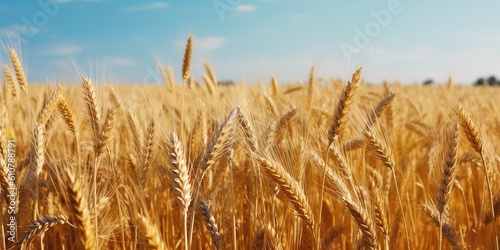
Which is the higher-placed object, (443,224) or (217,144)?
(217,144)

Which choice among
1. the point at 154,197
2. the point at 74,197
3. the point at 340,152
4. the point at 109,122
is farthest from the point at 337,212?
the point at 74,197

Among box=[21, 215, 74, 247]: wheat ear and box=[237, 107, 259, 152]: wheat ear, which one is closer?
box=[21, 215, 74, 247]: wheat ear

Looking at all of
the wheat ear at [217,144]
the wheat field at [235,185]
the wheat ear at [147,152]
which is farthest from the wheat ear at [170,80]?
the wheat ear at [217,144]

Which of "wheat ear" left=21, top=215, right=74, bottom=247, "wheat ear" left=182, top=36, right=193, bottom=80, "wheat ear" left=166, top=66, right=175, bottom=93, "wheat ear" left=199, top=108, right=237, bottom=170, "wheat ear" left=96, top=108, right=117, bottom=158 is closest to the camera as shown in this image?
"wheat ear" left=21, top=215, right=74, bottom=247

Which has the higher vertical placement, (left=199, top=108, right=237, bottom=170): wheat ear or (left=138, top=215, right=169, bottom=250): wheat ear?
(left=199, top=108, right=237, bottom=170): wheat ear

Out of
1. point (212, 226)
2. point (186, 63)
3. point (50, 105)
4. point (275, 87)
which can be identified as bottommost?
point (212, 226)

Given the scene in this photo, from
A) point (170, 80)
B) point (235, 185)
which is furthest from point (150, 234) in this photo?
point (170, 80)

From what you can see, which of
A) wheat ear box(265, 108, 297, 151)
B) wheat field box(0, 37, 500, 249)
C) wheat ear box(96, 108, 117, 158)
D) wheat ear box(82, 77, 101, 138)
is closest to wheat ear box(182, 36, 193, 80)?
wheat field box(0, 37, 500, 249)

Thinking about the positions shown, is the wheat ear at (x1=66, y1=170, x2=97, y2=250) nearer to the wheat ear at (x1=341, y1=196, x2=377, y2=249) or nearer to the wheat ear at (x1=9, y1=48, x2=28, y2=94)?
the wheat ear at (x1=341, y1=196, x2=377, y2=249)

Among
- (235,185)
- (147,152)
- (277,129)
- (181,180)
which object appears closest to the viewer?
(181,180)

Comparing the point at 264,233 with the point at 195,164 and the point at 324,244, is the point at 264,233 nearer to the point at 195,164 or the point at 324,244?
the point at 324,244

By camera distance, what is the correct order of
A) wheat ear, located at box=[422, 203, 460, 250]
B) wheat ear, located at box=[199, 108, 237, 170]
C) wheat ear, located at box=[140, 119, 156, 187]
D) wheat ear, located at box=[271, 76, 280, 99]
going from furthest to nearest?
wheat ear, located at box=[271, 76, 280, 99], wheat ear, located at box=[140, 119, 156, 187], wheat ear, located at box=[422, 203, 460, 250], wheat ear, located at box=[199, 108, 237, 170]

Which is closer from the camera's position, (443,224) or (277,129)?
(443,224)

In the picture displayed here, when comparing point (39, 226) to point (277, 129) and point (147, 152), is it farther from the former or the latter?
point (277, 129)
